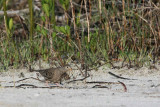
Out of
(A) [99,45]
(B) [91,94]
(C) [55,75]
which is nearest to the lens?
(B) [91,94]

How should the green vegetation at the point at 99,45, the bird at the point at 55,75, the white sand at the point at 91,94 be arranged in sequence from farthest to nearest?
1. the green vegetation at the point at 99,45
2. the bird at the point at 55,75
3. the white sand at the point at 91,94

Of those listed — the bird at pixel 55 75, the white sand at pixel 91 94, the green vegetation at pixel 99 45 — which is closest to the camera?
the white sand at pixel 91 94

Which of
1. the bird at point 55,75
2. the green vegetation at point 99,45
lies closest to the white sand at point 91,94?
the bird at point 55,75

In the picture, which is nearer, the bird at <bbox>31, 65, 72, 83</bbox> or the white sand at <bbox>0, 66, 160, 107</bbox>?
the white sand at <bbox>0, 66, 160, 107</bbox>

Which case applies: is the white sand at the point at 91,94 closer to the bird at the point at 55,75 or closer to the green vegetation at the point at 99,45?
the bird at the point at 55,75

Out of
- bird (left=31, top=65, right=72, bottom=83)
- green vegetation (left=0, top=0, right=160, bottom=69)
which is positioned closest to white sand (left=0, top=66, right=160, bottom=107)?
bird (left=31, top=65, right=72, bottom=83)

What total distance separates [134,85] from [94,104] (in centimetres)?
87

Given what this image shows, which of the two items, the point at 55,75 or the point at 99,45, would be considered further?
the point at 99,45

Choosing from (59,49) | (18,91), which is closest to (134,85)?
(18,91)

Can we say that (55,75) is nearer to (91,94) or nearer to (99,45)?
(91,94)

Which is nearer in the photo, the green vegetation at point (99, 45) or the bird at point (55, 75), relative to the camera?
the bird at point (55, 75)

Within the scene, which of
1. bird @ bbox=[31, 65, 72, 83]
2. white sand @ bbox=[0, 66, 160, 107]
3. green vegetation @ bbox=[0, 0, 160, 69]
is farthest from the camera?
green vegetation @ bbox=[0, 0, 160, 69]

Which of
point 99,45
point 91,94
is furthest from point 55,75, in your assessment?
point 99,45

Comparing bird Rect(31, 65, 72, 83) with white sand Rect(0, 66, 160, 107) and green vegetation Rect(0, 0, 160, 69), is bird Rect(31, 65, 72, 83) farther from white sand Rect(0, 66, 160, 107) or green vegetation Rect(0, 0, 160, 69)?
green vegetation Rect(0, 0, 160, 69)
